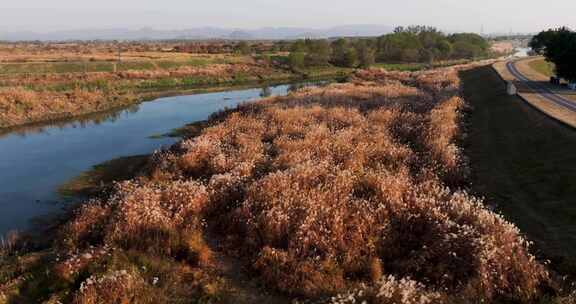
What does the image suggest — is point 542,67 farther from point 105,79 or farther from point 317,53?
point 105,79

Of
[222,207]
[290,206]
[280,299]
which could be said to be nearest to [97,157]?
[222,207]

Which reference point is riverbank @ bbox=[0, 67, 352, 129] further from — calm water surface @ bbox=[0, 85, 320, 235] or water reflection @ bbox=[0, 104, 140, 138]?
calm water surface @ bbox=[0, 85, 320, 235]

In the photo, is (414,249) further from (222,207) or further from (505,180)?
(505,180)

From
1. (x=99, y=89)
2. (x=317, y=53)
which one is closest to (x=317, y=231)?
(x=99, y=89)

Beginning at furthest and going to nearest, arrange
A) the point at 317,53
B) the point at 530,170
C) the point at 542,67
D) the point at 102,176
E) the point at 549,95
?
the point at 317,53, the point at 542,67, the point at 549,95, the point at 102,176, the point at 530,170

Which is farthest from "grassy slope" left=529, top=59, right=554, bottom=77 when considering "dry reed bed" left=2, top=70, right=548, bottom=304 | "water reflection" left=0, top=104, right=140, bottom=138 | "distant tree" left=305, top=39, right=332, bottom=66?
"water reflection" left=0, top=104, right=140, bottom=138

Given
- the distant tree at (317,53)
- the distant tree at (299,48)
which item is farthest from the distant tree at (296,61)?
the distant tree at (299,48)
